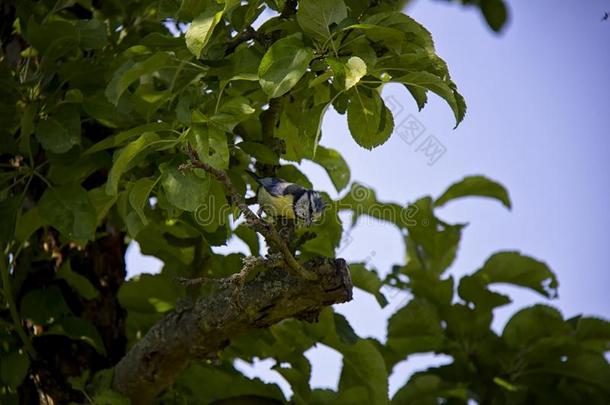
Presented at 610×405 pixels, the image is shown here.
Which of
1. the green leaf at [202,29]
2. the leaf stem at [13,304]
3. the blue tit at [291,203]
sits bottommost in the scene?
the leaf stem at [13,304]

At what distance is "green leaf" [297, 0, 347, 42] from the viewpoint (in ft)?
5.98

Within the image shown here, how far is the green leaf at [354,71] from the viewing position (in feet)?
5.71

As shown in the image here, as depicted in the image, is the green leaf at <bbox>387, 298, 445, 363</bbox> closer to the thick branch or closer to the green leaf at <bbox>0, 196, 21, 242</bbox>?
the thick branch

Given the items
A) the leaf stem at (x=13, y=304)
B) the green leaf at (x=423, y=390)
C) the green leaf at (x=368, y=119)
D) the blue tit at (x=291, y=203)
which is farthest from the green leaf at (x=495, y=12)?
the green leaf at (x=423, y=390)

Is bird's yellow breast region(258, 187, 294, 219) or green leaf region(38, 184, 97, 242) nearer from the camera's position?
bird's yellow breast region(258, 187, 294, 219)

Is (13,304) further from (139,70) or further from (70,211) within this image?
(139,70)

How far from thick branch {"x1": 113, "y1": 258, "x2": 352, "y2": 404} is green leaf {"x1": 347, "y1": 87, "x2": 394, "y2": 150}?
10.3 inches

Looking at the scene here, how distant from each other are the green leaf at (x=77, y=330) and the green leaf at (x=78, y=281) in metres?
0.08

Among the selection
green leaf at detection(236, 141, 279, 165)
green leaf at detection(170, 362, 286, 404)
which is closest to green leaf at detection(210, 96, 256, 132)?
green leaf at detection(236, 141, 279, 165)

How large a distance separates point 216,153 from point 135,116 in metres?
0.65

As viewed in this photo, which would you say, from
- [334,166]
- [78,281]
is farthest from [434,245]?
[78,281]

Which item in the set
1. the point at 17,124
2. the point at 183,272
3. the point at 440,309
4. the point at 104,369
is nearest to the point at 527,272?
the point at 440,309

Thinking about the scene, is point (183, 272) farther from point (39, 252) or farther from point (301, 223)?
point (301, 223)

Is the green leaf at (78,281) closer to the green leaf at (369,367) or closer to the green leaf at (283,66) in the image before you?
the green leaf at (369,367)
